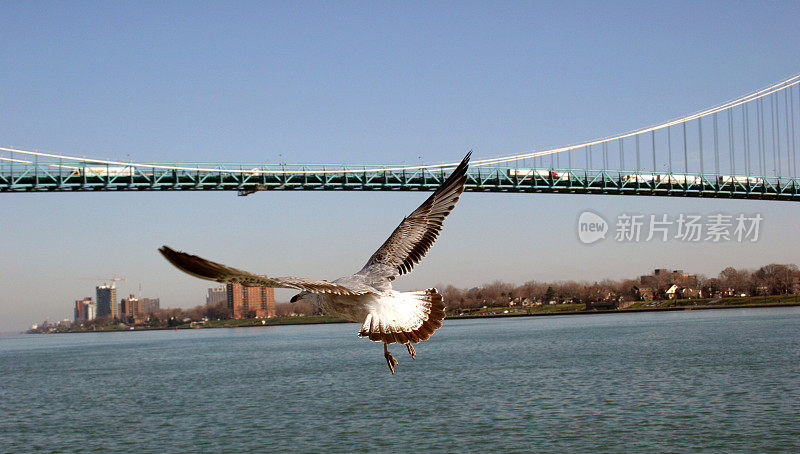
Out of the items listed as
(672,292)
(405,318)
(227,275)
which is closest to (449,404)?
(405,318)

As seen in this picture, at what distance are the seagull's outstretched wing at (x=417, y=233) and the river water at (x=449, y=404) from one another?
1169 centimetres

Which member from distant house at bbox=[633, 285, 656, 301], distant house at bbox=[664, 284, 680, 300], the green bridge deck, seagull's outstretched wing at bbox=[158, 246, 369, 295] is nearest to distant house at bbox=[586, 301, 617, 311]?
distant house at bbox=[633, 285, 656, 301]

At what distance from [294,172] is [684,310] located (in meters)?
67.5

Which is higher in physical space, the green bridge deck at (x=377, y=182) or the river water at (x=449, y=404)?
the green bridge deck at (x=377, y=182)

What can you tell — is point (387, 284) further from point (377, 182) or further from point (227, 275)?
point (377, 182)

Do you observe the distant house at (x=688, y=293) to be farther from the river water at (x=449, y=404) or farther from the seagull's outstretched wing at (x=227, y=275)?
the seagull's outstretched wing at (x=227, y=275)

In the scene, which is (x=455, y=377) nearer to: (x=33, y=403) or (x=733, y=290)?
(x=33, y=403)

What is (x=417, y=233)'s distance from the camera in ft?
19.9

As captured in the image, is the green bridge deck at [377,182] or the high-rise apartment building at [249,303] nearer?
the green bridge deck at [377,182]

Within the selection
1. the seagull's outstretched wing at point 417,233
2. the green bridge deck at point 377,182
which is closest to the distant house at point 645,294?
the green bridge deck at point 377,182

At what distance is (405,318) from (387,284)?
52 centimetres

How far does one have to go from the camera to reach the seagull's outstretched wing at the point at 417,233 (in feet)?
19.2

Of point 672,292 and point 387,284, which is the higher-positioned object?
point 387,284

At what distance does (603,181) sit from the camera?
153 feet
